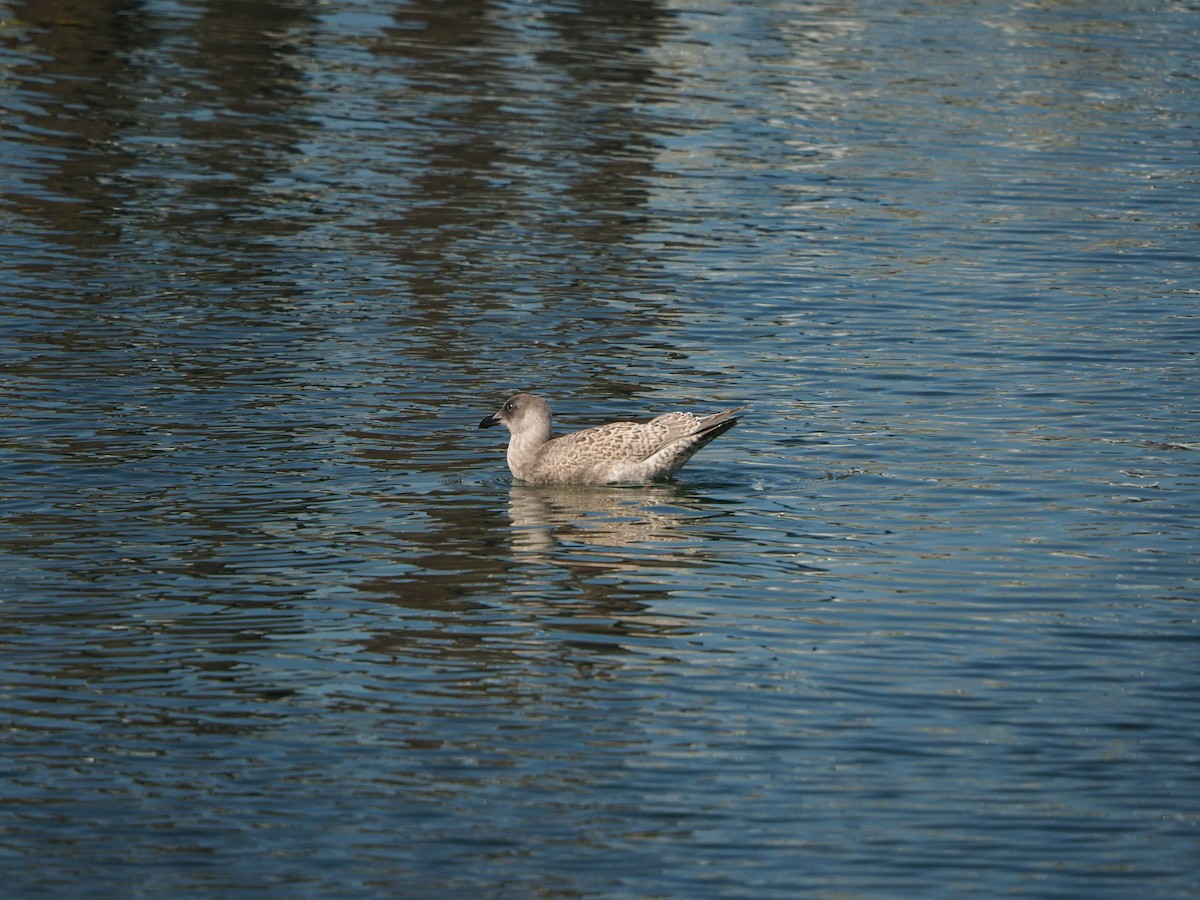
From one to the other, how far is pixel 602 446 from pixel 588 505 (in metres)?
0.51

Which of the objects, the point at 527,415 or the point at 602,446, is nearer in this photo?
the point at 602,446

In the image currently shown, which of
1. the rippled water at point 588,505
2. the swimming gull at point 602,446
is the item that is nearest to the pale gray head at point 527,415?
the swimming gull at point 602,446

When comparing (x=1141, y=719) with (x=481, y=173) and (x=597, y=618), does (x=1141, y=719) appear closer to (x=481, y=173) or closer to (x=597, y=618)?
(x=597, y=618)

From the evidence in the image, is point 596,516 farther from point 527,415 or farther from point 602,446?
point 527,415

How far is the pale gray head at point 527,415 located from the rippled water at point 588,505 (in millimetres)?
569

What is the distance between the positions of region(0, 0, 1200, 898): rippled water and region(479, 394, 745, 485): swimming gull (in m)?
0.23

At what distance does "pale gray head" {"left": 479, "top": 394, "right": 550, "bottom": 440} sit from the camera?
56.6ft

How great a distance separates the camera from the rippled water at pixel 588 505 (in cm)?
1042

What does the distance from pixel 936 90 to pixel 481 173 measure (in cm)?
1157

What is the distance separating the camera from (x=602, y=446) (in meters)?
16.9

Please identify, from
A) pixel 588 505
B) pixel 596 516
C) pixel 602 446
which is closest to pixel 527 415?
pixel 602 446

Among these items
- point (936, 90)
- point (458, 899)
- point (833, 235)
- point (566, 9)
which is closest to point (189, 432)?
point (458, 899)

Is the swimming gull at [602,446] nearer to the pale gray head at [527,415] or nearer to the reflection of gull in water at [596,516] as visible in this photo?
the pale gray head at [527,415]

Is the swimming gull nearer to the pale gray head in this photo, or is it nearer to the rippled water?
the pale gray head
